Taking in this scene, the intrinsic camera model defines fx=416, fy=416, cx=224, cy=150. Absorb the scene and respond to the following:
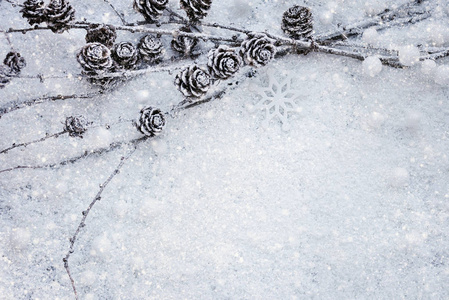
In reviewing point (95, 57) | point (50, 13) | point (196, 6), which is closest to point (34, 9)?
point (50, 13)

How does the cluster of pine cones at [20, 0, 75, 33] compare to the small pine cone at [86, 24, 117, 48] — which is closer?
the cluster of pine cones at [20, 0, 75, 33]

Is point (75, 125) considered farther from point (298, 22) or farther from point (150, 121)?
point (298, 22)

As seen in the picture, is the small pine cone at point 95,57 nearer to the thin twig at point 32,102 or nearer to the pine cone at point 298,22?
the thin twig at point 32,102

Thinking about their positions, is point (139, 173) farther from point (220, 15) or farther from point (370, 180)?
point (370, 180)

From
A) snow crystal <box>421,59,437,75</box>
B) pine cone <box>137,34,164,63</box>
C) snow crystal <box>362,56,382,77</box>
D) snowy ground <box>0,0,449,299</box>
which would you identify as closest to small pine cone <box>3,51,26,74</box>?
snowy ground <box>0,0,449,299</box>

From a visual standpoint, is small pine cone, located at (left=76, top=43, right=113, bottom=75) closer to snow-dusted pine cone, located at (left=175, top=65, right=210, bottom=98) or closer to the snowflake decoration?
snow-dusted pine cone, located at (left=175, top=65, right=210, bottom=98)

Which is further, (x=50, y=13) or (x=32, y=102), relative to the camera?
(x=32, y=102)
